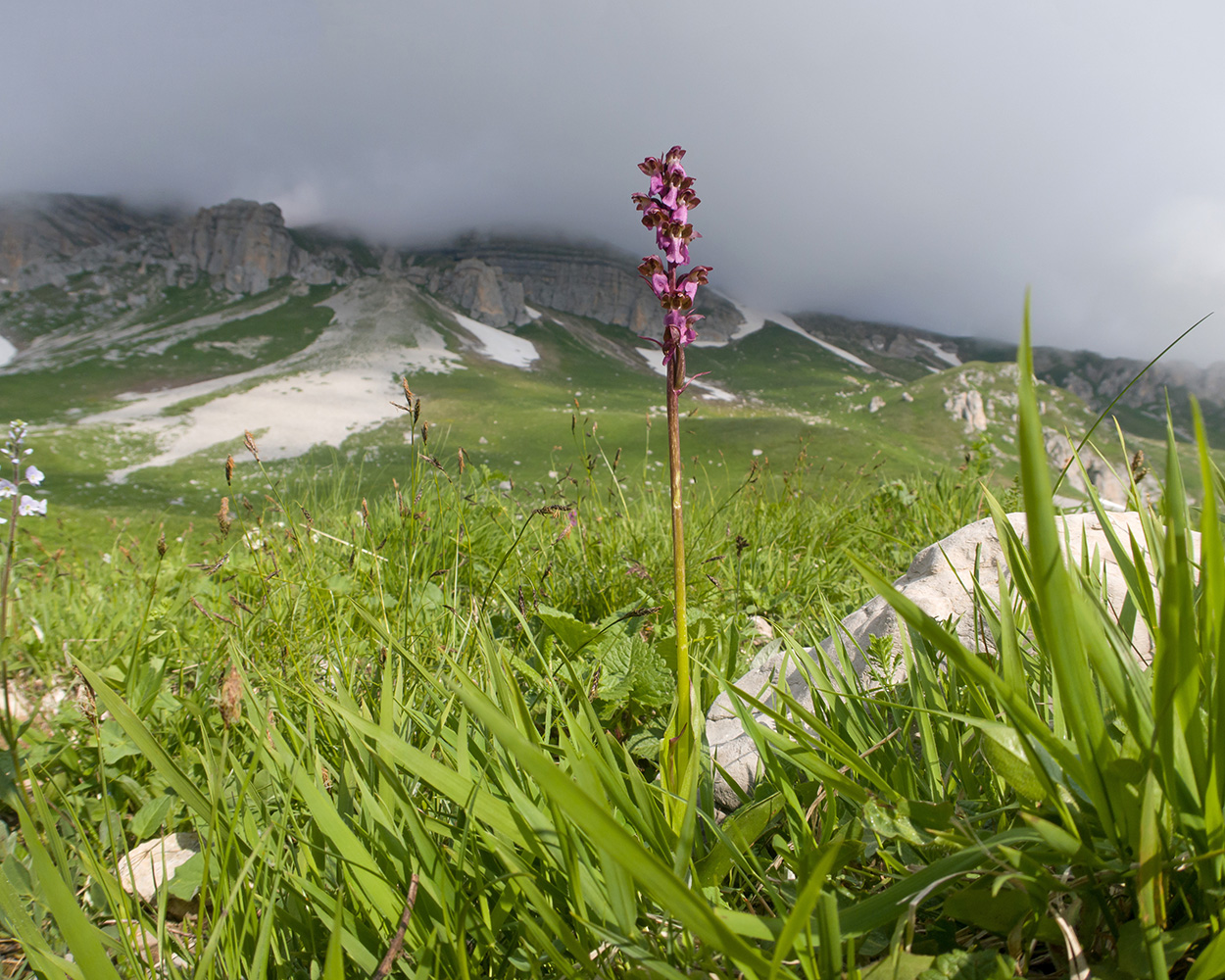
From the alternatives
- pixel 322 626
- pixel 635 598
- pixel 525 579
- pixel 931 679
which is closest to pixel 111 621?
pixel 322 626

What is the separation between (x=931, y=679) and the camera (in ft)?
5.11

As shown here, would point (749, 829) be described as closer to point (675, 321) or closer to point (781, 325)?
point (675, 321)

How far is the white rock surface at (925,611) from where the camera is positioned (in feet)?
6.43

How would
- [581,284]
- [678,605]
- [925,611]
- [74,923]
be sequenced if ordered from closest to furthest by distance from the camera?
[74,923] < [678,605] < [925,611] < [581,284]

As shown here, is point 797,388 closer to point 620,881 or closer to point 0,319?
point 620,881

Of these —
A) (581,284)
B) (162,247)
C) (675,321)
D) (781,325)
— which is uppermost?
(581,284)

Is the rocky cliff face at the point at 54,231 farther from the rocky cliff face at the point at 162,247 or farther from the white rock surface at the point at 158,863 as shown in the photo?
the white rock surface at the point at 158,863

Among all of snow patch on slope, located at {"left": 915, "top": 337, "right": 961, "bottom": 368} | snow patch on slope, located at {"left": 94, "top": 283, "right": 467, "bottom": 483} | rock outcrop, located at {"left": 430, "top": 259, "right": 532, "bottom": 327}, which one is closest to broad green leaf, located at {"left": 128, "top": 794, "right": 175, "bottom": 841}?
snow patch on slope, located at {"left": 94, "top": 283, "right": 467, "bottom": 483}

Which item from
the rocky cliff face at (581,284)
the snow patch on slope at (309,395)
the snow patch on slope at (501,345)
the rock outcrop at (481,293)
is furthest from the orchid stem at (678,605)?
the rocky cliff face at (581,284)

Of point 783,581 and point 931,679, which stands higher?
point 931,679

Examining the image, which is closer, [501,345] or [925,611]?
[925,611]

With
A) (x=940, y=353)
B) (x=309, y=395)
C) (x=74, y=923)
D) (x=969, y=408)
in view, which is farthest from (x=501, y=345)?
(x=940, y=353)

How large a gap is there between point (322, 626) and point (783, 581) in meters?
2.72

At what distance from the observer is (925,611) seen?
2.38 meters
